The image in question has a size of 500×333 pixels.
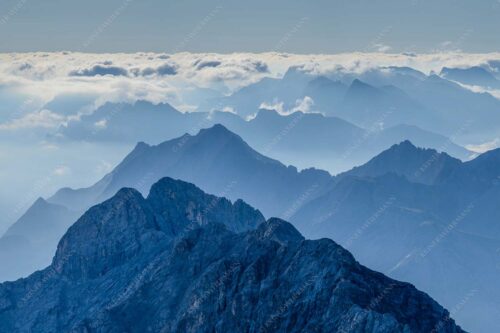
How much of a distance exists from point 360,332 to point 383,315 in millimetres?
4782

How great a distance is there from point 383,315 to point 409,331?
5.03 m

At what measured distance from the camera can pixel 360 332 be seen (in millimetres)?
199500

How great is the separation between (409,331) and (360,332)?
26.6 ft

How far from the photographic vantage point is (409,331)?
7810 inches

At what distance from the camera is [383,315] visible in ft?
655
